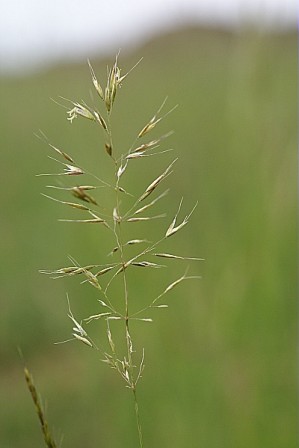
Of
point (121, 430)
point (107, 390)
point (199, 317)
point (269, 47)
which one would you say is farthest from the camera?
point (107, 390)

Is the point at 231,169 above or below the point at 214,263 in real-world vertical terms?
above

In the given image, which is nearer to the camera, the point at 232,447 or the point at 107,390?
the point at 232,447

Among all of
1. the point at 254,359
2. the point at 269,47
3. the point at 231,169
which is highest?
the point at 269,47

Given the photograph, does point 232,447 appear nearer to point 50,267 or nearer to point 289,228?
point 289,228

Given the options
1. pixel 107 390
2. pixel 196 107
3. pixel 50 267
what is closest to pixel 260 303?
pixel 107 390

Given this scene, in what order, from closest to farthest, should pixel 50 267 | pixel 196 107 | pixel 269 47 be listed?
pixel 269 47 < pixel 50 267 < pixel 196 107

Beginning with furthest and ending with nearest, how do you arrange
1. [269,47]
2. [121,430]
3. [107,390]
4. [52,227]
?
Answer: [52,227] → [107,390] → [121,430] → [269,47]

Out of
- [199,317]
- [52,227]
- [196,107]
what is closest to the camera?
[199,317]

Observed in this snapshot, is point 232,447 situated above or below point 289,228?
below

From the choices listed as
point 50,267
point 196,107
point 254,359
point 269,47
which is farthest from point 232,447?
point 196,107

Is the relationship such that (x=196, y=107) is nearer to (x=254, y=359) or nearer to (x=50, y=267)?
(x=50, y=267)
